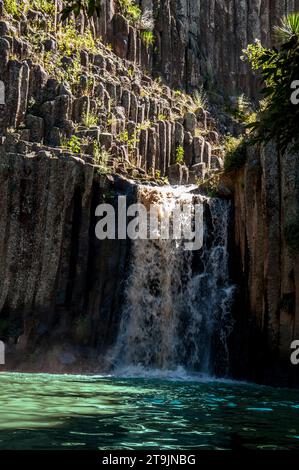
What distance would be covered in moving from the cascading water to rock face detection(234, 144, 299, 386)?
0.91 metres

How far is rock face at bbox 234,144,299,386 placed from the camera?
19.5 m

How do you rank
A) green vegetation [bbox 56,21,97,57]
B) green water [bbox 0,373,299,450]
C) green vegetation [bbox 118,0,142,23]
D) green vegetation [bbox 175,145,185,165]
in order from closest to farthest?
green water [bbox 0,373,299,450]
green vegetation [bbox 56,21,97,57]
green vegetation [bbox 175,145,185,165]
green vegetation [bbox 118,0,142,23]

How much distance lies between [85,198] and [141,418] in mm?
14850

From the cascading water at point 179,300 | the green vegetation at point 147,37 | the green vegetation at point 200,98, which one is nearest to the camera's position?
the cascading water at point 179,300

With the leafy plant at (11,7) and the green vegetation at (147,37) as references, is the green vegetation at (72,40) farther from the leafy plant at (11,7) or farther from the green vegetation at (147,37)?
the green vegetation at (147,37)

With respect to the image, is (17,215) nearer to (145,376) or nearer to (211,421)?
(145,376)

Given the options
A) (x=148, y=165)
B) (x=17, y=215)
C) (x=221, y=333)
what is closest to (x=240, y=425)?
(x=221, y=333)

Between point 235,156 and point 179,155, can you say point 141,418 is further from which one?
point 179,155

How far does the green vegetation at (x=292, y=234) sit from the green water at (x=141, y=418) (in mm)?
5979

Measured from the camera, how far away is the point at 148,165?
98.9ft

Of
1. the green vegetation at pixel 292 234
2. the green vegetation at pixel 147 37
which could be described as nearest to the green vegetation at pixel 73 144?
the green vegetation at pixel 292 234

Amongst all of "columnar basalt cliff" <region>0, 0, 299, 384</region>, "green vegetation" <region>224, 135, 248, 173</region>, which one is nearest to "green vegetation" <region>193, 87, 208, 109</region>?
"columnar basalt cliff" <region>0, 0, 299, 384</region>

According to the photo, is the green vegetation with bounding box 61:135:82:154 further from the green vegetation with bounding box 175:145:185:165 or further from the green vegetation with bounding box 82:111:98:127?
the green vegetation with bounding box 175:145:185:165

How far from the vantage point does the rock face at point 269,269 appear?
1950 cm
